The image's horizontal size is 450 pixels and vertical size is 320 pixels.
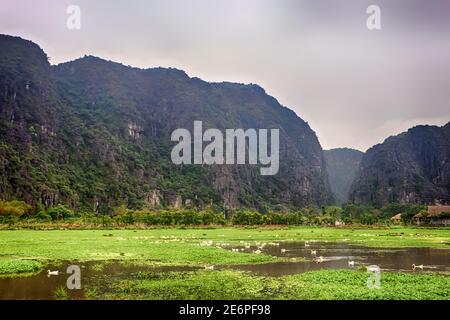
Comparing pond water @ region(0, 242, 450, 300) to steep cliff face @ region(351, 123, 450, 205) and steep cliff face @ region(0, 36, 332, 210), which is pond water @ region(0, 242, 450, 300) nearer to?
steep cliff face @ region(0, 36, 332, 210)

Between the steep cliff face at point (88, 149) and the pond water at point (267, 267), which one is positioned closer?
the pond water at point (267, 267)

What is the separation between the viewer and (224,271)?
1859 cm

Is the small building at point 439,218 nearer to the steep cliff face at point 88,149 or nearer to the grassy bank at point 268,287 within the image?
the grassy bank at point 268,287

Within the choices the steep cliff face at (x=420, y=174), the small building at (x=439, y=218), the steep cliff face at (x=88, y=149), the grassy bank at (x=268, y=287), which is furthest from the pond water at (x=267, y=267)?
the steep cliff face at (x=420, y=174)

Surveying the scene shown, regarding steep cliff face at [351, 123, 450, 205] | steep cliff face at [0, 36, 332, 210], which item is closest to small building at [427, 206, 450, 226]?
steep cliff face at [0, 36, 332, 210]

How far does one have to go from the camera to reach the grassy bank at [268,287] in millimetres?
13477

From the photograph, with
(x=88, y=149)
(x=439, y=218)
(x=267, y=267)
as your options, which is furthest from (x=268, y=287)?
(x=88, y=149)

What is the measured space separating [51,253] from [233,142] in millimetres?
158098

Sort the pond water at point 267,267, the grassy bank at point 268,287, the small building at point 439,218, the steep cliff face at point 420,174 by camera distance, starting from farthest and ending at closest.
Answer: the steep cliff face at point 420,174
the small building at point 439,218
the pond water at point 267,267
the grassy bank at point 268,287

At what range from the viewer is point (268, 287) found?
49.5 ft

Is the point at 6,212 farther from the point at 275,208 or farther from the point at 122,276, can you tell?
the point at 275,208

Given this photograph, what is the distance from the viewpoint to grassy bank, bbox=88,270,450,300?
1348 cm
